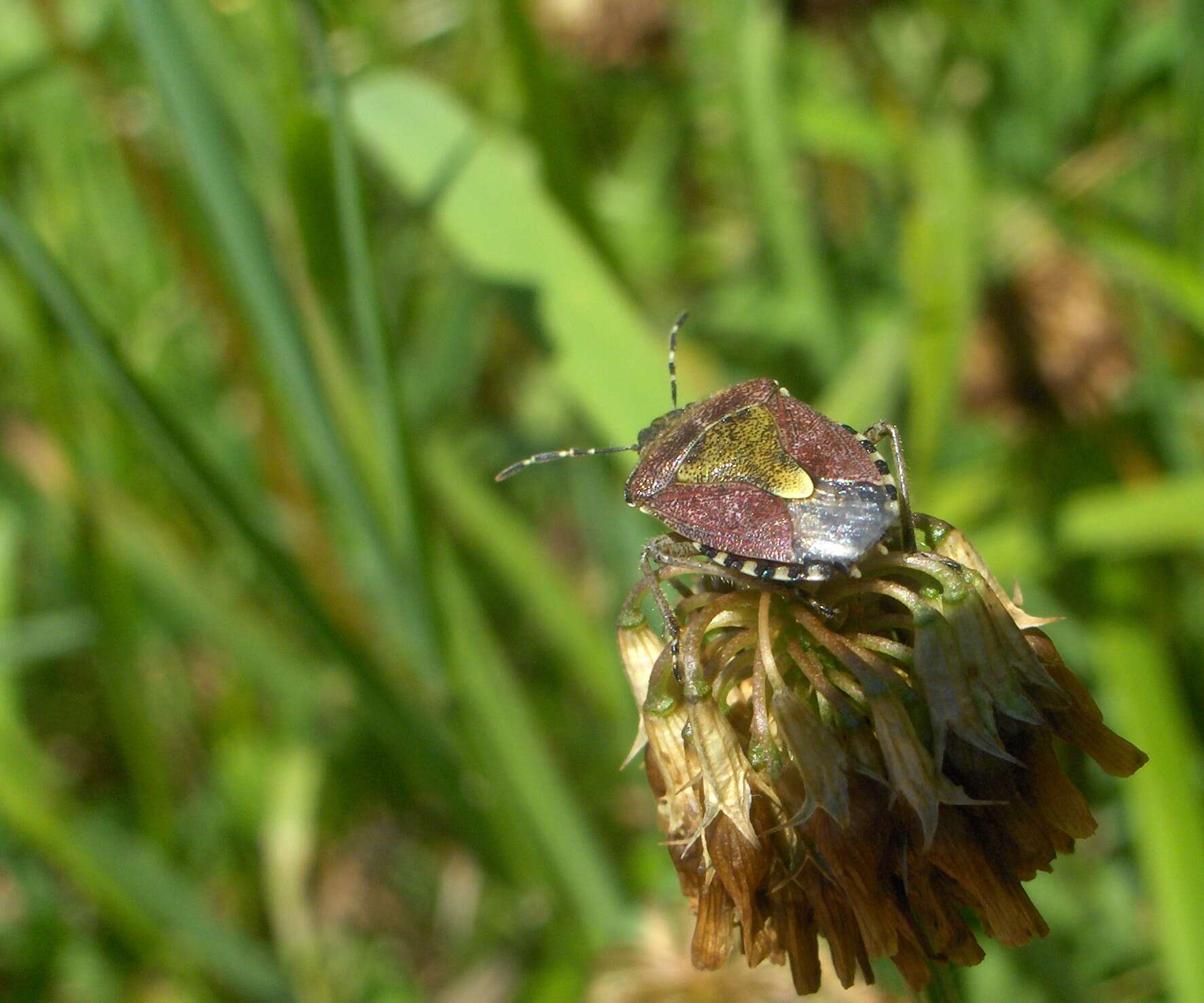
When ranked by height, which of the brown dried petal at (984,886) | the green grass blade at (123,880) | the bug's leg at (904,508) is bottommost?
the brown dried petal at (984,886)

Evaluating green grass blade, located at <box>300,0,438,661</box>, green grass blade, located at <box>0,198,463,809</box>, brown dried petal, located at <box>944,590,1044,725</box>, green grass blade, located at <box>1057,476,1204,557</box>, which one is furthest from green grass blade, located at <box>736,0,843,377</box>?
brown dried petal, located at <box>944,590,1044,725</box>

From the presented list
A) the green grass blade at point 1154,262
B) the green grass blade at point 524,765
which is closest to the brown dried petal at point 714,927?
the green grass blade at point 524,765

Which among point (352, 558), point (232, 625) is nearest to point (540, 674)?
point (352, 558)

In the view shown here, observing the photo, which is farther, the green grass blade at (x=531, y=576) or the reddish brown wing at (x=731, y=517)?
the green grass blade at (x=531, y=576)

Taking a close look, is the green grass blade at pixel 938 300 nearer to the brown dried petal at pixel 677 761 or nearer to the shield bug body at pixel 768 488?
the shield bug body at pixel 768 488

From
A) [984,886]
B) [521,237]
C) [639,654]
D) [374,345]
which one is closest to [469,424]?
[521,237]

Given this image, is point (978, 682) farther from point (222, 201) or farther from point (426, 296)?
point (426, 296)
